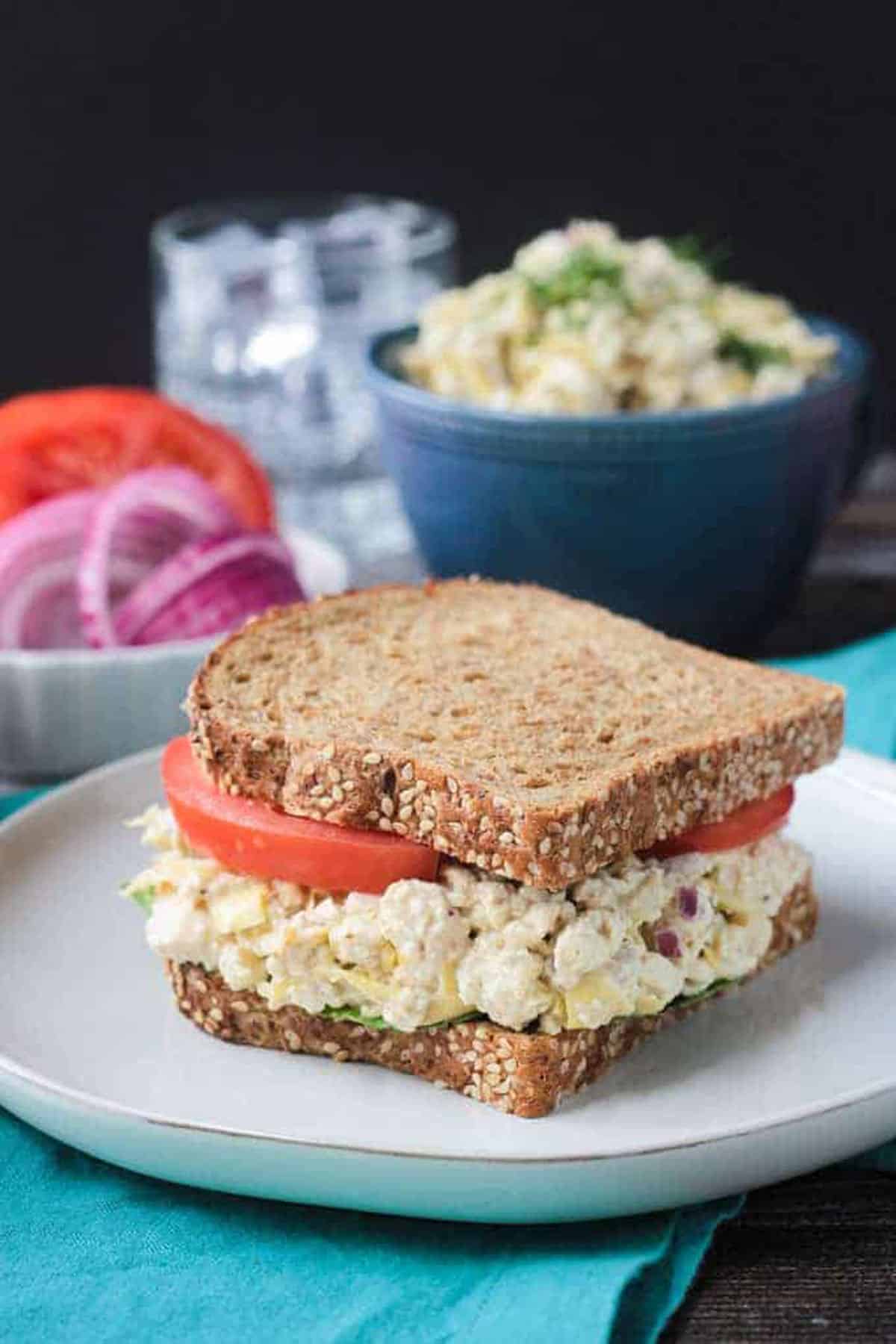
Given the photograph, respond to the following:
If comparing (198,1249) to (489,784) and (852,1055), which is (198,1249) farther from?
(852,1055)

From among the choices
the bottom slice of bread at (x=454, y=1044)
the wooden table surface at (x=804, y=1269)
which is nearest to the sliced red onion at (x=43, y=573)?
the bottom slice of bread at (x=454, y=1044)

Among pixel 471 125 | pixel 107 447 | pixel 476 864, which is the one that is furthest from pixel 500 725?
pixel 471 125

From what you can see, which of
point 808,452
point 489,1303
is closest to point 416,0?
point 808,452

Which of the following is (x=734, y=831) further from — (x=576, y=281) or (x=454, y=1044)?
(x=576, y=281)

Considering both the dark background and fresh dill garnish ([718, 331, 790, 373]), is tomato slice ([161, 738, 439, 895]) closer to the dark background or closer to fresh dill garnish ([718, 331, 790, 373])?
fresh dill garnish ([718, 331, 790, 373])

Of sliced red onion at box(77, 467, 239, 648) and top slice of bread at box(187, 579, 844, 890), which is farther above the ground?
top slice of bread at box(187, 579, 844, 890)

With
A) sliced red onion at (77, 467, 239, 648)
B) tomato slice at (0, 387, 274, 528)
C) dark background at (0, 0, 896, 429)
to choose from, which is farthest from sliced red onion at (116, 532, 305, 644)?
dark background at (0, 0, 896, 429)
